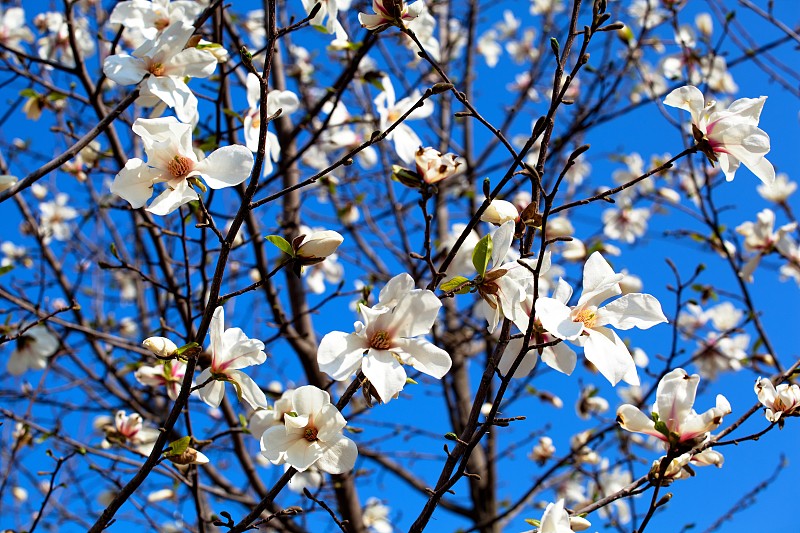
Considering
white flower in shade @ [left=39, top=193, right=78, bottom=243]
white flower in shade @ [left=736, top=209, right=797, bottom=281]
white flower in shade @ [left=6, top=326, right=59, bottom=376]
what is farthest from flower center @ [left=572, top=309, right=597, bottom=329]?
white flower in shade @ [left=39, top=193, right=78, bottom=243]

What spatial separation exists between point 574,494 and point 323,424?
266 cm

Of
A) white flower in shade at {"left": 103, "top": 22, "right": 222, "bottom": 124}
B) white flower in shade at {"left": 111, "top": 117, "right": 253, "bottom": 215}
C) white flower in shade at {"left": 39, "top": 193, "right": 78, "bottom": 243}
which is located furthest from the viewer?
white flower in shade at {"left": 39, "top": 193, "right": 78, "bottom": 243}

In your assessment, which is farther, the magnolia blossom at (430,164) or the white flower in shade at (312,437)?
the magnolia blossom at (430,164)

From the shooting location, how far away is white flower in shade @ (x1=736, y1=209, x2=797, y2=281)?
2436mm

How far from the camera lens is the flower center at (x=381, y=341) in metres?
1.03

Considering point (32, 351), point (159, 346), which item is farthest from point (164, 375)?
point (32, 351)

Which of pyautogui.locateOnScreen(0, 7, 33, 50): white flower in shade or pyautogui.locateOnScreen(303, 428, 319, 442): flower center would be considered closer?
pyautogui.locateOnScreen(303, 428, 319, 442): flower center

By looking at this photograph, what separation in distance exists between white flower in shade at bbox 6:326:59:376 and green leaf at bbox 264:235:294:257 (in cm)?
156

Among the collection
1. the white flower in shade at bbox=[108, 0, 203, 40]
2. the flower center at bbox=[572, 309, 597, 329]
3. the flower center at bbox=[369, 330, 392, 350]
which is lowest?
the flower center at bbox=[572, 309, 597, 329]

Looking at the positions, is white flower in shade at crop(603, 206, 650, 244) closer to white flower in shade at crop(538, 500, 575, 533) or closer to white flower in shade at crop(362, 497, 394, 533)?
white flower in shade at crop(362, 497, 394, 533)

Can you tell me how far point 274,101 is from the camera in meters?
1.62

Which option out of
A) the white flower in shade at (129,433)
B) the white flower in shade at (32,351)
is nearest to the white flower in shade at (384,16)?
the white flower in shade at (129,433)

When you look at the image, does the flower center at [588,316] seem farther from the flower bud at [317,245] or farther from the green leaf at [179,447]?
the green leaf at [179,447]

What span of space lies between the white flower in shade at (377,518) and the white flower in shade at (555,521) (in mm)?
2239
